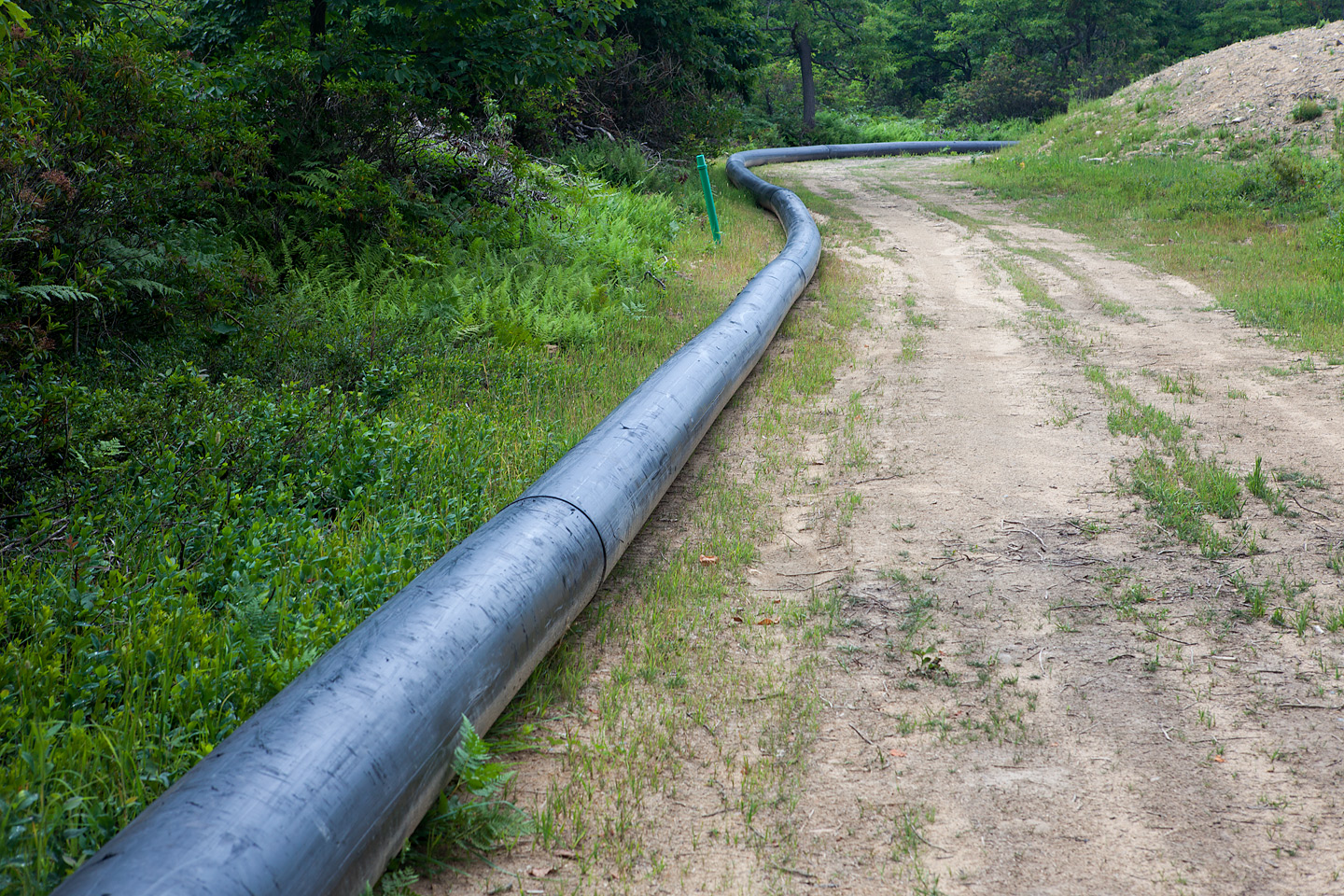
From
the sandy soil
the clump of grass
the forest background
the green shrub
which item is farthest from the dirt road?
the sandy soil

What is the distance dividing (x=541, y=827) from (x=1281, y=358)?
649cm

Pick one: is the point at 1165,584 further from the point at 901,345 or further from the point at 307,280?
the point at 307,280

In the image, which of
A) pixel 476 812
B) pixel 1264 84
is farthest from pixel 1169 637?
pixel 1264 84

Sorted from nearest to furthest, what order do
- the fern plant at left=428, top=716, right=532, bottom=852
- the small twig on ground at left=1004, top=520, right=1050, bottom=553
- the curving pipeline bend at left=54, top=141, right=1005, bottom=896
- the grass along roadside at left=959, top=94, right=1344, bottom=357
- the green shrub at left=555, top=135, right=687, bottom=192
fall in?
the curving pipeline bend at left=54, top=141, right=1005, bottom=896 < the fern plant at left=428, top=716, right=532, bottom=852 < the small twig on ground at left=1004, top=520, right=1050, bottom=553 < the grass along roadside at left=959, top=94, right=1344, bottom=357 < the green shrub at left=555, top=135, right=687, bottom=192

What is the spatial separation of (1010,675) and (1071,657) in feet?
0.85

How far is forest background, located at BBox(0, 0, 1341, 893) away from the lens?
2781 mm

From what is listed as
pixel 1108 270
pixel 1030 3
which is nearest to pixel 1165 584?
pixel 1108 270

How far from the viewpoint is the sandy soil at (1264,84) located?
15391 mm

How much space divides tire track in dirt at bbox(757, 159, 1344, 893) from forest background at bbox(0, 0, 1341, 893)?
1774 mm

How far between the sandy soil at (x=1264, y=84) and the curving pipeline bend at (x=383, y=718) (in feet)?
50.7

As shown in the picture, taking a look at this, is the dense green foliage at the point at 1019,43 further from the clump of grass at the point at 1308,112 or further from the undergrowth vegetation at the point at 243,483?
the undergrowth vegetation at the point at 243,483

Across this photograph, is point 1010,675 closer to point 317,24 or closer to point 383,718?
point 383,718

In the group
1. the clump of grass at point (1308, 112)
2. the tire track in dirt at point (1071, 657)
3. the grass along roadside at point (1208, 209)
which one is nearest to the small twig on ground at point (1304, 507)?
the tire track in dirt at point (1071, 657)

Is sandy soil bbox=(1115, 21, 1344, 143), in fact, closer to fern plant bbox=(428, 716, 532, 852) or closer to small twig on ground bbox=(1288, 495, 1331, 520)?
small twig on ground bbox=(1288, 495, 1331, 520)
